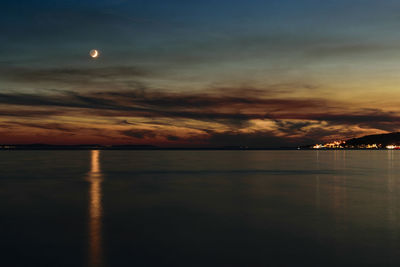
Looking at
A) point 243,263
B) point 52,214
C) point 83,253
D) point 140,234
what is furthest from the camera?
point 52,214

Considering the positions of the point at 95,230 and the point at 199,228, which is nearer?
the point at 95,230

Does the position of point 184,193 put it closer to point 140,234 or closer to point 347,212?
point 347,212

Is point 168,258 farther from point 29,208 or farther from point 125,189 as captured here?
point 125,189

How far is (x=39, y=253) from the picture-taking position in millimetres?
10562

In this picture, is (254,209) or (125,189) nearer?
(254,209)

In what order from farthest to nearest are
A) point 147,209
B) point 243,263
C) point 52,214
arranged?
point 147,209 < point 52,214 < point 243,263

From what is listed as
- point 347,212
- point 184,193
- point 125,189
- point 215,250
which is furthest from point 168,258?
point 125,189

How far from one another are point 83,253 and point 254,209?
29.0ft

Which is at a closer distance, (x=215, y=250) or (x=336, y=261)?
(x=336, y=261)

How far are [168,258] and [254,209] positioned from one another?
8165 mm

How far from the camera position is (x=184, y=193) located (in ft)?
78.9

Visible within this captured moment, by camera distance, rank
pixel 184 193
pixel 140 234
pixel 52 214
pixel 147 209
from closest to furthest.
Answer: pixel 140 234
pixel 52 214
pixel 147 209
pixel 184 193

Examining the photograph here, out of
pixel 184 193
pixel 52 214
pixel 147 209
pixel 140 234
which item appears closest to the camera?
pixel 140 234

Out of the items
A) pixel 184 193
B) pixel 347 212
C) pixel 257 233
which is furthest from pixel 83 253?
pixel 184 193
